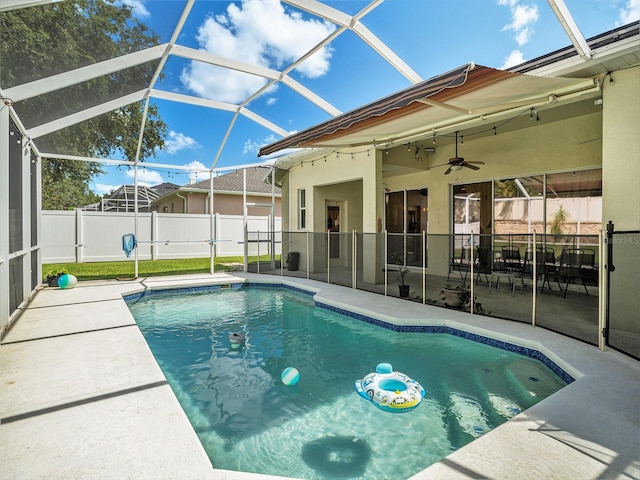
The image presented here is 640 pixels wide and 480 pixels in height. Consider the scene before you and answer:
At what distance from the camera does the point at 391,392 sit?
131 inches

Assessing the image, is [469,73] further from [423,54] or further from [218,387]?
[218,387]

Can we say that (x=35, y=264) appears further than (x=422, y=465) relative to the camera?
Yes

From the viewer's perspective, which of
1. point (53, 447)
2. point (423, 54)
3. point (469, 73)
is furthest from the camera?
point (423, 54)

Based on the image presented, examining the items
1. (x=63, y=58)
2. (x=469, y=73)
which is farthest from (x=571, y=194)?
(x=63, y=58)

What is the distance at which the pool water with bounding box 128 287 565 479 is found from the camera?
2773mm

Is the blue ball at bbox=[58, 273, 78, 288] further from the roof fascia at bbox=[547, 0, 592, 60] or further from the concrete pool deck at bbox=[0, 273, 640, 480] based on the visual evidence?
the roof fascia at bbox=[547, 0, 592, 60]

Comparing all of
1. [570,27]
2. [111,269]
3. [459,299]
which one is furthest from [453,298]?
[111,269]

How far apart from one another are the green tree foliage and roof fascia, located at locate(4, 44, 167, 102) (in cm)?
8

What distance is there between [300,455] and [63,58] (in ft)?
20.3

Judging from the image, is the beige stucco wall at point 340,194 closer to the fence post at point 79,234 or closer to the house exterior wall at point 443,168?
the house exterior wall at point 443,168

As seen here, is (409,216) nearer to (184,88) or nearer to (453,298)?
(453,298)

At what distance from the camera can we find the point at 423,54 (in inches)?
245

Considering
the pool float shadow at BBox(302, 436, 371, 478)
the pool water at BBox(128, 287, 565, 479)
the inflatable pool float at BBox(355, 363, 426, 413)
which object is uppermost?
the inflatable pool float at BBox(355, 363, 426, 413)

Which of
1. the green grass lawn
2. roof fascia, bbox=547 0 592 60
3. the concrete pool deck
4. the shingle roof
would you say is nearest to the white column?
the concrete pool deck
